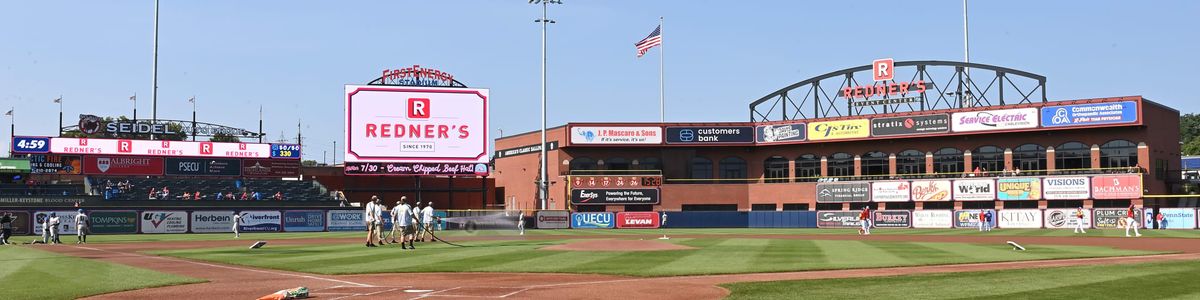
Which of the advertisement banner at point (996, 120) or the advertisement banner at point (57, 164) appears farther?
the advertisement banner at point (57, 164)

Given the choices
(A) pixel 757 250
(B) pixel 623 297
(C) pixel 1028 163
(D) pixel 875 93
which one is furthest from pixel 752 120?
(B) pixel 623 297

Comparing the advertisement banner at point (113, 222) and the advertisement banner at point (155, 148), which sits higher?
the advertisement banner at point (155, 148)

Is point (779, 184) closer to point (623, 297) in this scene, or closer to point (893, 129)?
point (893, 129)

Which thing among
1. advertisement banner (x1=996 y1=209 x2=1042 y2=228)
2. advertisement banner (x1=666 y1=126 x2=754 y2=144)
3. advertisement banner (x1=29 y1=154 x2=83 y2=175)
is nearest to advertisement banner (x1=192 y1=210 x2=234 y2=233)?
advertisement banner (x1=29 y1=154 x2=83 y2=175)

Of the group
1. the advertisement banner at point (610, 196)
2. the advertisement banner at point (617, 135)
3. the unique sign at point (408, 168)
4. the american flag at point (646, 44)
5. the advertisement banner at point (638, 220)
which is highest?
the american flag at point (646, 44)

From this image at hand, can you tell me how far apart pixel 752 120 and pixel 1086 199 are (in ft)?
88.7

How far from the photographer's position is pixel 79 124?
79.2m

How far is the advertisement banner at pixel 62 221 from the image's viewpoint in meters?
50.9

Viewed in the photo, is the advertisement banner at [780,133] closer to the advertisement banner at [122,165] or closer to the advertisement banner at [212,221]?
the advertisement banner at [212,221]

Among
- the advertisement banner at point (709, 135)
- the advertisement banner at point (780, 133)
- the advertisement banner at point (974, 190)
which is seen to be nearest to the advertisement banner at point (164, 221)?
the advertisement banner at point (709, 135)

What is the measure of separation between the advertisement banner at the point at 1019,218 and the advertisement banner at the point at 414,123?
33.7 m

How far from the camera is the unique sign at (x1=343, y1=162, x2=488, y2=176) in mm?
65938

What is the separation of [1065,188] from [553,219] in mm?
33258

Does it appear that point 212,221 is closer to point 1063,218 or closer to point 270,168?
point 270,168
